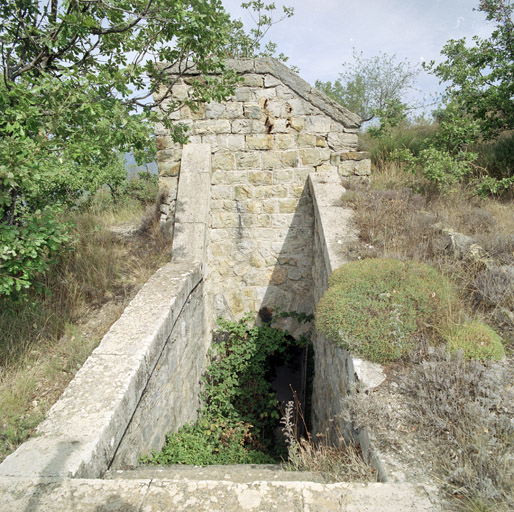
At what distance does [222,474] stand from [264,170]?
13.1ft

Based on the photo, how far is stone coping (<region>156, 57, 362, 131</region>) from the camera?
4.75 metres

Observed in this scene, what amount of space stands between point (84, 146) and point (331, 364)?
9.71ft

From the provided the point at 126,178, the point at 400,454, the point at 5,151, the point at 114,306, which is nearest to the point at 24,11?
the point at 5,151

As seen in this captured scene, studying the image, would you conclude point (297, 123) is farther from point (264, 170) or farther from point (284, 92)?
point (264, 170)

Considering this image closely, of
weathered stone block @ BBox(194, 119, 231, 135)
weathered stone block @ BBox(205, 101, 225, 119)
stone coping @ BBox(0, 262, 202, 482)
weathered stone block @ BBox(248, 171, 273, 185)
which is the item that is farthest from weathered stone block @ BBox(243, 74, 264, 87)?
stone coping @ BBox(0, 262, 202, 482)

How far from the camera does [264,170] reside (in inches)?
202

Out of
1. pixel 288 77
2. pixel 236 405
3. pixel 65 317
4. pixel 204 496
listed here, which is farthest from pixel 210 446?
pixel 288 77

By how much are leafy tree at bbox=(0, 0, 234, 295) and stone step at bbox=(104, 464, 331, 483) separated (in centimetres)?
157

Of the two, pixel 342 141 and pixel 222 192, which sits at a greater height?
pixel 342 141

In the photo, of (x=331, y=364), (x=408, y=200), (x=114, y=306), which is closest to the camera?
(x=331, y=364)

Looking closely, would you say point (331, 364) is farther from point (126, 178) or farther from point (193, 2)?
point (126, 178)

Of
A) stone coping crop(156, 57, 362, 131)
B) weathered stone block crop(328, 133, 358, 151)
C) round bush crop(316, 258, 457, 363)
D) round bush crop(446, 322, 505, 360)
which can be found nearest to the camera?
round bush crop(446, 322, 505, 360)

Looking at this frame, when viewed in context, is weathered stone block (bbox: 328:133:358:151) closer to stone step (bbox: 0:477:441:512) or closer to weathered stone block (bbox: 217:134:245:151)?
weathered stone block (bbox: 217:134:245:151)

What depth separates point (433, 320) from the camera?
258cm
